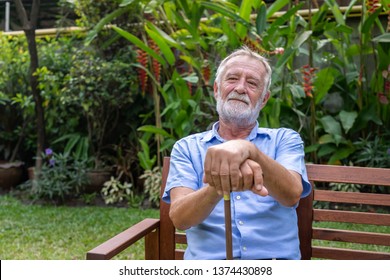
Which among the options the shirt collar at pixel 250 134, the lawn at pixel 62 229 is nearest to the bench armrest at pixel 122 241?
the shirt collar at pixel 250 134

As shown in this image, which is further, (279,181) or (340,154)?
(340,154)

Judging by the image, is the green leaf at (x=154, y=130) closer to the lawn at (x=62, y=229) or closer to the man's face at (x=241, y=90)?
the lawn at (x=62, y=229)

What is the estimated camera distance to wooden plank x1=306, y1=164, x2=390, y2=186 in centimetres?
190

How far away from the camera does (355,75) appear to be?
4.12 meters

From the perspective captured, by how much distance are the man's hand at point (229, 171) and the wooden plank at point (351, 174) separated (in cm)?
75

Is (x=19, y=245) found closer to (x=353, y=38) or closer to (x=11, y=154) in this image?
(x=11, y=154)

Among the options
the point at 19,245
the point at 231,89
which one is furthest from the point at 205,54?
the point at 231,89

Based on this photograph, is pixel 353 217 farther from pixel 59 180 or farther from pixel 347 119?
pixel 59 180

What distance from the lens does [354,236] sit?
199 centimetres

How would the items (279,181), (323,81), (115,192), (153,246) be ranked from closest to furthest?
1. (279,181)
2. (153,246)
3. (323,81)
4. (115,192)

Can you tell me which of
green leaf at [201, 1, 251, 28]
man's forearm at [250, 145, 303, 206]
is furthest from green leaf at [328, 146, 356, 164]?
man's forearm at [250, 145, 303, 206]

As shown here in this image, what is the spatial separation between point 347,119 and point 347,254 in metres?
2.21

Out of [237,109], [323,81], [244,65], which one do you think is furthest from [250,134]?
[323,81]

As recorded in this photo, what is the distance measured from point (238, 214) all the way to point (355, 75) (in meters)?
2.63
